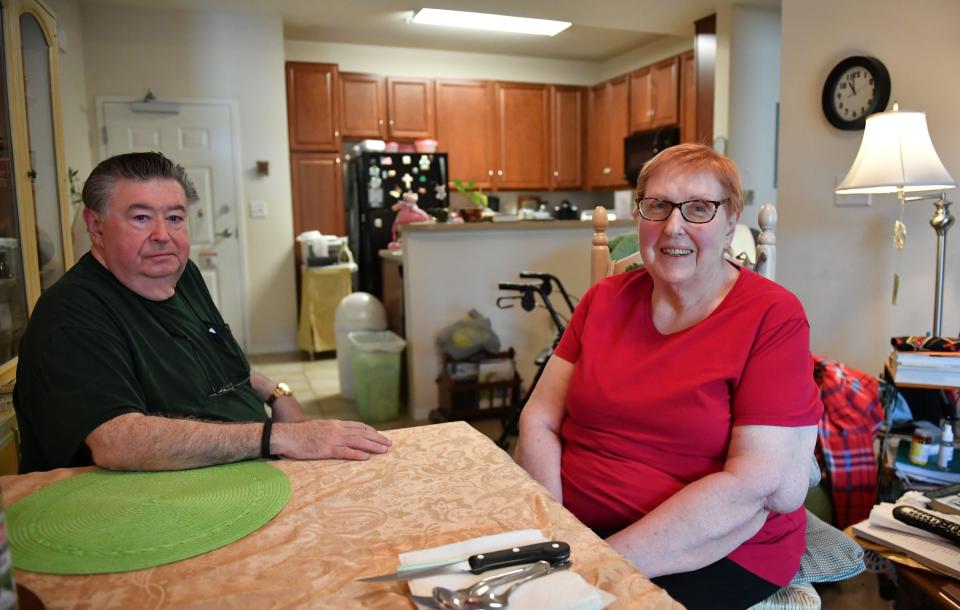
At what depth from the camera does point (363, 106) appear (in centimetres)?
591

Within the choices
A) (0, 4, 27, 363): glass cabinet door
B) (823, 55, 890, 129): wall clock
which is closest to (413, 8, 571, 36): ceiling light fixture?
(823, 55, 890, 129): wall clock

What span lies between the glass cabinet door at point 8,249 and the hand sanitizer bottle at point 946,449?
2.77 meters

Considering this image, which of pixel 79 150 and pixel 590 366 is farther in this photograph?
pixel 79 150

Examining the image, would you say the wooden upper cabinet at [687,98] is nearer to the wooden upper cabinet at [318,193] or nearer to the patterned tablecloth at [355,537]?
the wooden upper cabinet at [318,193]

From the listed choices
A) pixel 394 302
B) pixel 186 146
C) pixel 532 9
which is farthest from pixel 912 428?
pixel 186 146

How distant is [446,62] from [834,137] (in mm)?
4042

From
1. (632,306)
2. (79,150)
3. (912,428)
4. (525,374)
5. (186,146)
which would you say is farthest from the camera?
(186,146)

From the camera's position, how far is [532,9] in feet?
14.3

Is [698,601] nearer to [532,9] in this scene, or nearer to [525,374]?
[525,374]

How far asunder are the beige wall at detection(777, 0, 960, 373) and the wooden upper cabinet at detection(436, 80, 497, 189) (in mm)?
3539

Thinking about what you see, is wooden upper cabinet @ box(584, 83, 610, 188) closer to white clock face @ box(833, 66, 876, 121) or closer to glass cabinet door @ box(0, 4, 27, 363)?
white clock face @ box(833, 66, 876, 121)

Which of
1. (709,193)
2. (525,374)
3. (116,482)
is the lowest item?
(525,374)

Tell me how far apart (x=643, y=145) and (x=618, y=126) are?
2.45ft

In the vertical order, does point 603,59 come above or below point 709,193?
above
